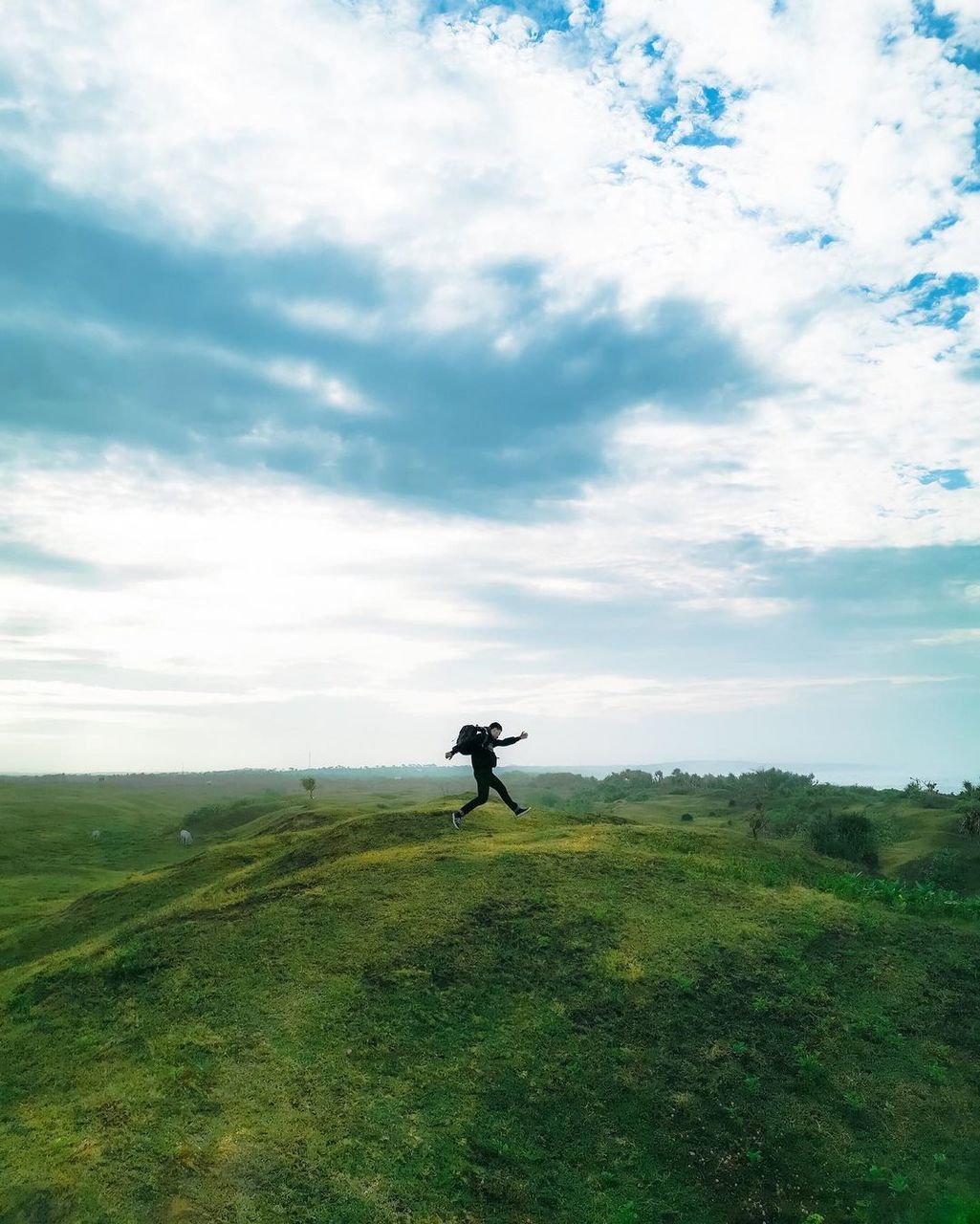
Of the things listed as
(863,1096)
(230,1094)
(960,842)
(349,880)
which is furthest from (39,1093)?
(960,842)

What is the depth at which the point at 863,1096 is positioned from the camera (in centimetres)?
1401

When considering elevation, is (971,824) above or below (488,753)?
below

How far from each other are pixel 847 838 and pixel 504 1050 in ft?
146

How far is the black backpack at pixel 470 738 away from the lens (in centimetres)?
1811

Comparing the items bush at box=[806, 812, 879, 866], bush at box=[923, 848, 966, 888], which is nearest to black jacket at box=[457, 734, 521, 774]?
bush at box=[806, 812, 879, 866]

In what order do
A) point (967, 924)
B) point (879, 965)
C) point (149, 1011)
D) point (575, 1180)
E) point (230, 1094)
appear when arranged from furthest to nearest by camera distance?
1. point (967, 924)
2. point (879, 965)
3. point (149, 1011)
4. point (230, 1094)
5. point (575, 1180)

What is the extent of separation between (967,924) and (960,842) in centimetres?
4219

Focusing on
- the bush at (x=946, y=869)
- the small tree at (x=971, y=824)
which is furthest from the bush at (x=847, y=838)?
the small tree at (x=971, y=824)

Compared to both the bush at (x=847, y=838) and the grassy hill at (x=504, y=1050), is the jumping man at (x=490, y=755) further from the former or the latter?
the bush at (x=847, y=838)

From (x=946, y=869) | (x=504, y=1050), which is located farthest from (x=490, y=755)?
(x=946, y=869)

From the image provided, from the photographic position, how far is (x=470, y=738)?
18.1 m

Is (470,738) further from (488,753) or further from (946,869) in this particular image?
(946,869)

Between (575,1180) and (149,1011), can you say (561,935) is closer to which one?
(575,1180)

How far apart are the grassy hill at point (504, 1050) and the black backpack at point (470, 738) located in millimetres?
4925
